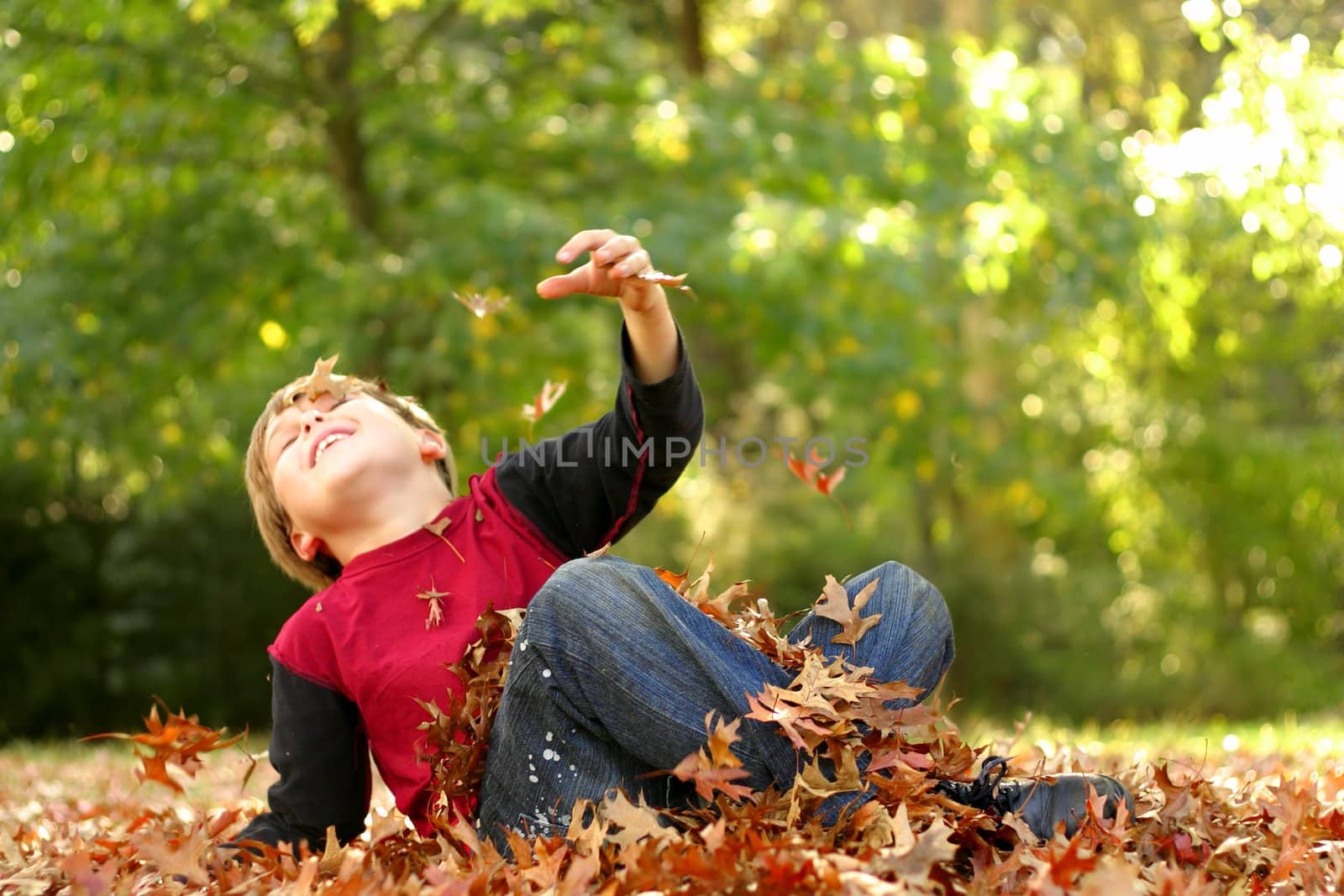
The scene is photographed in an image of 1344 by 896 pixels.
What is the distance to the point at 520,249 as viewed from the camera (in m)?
6.25

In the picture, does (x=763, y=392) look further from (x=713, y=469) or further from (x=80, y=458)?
(x=80, y=458)

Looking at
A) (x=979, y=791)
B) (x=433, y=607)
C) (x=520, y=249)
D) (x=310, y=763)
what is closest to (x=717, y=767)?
(x=979, y=791)

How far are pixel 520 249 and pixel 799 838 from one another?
465cm

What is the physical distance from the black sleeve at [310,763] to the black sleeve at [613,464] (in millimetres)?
518

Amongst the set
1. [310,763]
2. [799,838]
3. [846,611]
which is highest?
[846,611]

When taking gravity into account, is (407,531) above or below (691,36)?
below

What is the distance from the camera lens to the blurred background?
20.8ft

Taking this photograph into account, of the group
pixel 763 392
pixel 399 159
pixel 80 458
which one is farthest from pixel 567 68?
pixel 763 392

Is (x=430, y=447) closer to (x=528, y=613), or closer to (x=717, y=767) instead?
(x=528, y=613)

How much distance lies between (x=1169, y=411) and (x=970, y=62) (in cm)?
457

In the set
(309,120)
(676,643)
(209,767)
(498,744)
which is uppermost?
(309,120)

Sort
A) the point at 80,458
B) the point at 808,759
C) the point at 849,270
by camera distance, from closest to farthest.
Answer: the point at 808,759
the point at 849,270
the point at 80,458

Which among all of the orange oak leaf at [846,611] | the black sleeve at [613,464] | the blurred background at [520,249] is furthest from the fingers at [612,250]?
the blurred background at [520,249]

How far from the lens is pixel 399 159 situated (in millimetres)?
Answer: 7445
